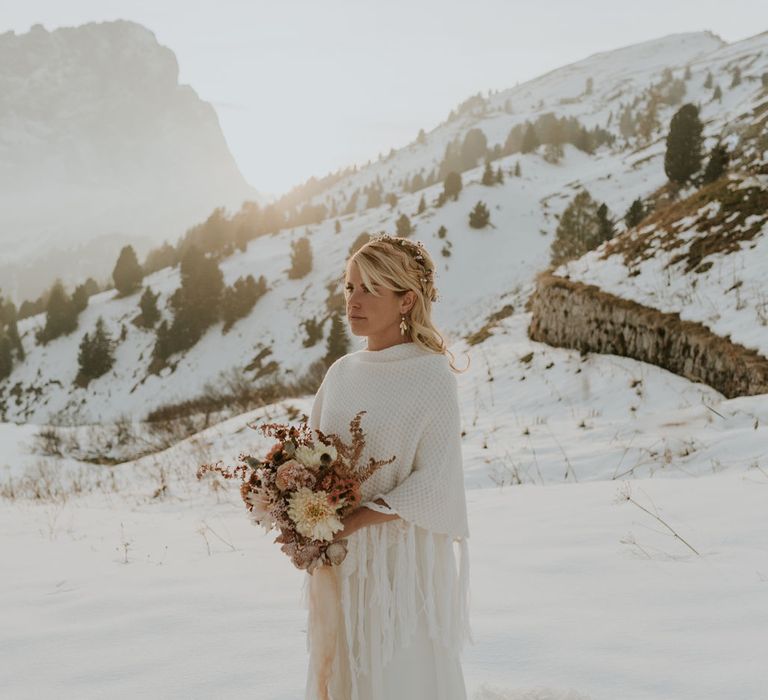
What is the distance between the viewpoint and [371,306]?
2025 millimetres

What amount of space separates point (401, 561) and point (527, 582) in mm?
1835

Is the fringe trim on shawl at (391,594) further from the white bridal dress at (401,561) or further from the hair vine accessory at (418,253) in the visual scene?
the hair vine accessory at (418,253)

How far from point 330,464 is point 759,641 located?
2295mm

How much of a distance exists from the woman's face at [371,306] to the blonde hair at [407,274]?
23 mm

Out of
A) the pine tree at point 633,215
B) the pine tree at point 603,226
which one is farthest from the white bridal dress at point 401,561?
the pine tree at point 633,215

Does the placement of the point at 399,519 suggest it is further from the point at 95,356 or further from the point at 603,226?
the point at 95,356

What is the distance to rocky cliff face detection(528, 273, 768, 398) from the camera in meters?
6.50

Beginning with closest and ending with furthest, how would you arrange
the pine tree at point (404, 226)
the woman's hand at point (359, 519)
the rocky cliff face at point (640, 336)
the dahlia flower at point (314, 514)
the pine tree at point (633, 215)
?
the dahlia flower at point (314, 514) → the woman's hand at point (359, 519) → the rocky cliff face at point (640, 336) → the pine tree at point (633, 215) → the pine tree at point (404, 226)

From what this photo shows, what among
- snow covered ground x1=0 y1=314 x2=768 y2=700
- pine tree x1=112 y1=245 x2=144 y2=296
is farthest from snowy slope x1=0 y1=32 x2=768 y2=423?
snow covered ground x1=0 y1=314 x2=768 y2=700

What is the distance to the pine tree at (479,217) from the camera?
4566 cm

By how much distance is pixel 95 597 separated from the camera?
367cm

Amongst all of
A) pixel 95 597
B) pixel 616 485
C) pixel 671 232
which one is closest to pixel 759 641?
pixel 616 485

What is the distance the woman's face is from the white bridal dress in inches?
4.4

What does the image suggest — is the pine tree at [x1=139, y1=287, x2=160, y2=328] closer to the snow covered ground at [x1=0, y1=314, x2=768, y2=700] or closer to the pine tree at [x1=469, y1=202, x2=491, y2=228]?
the pine tree at [x1=469, y1=202, x2=491, y2=228]
